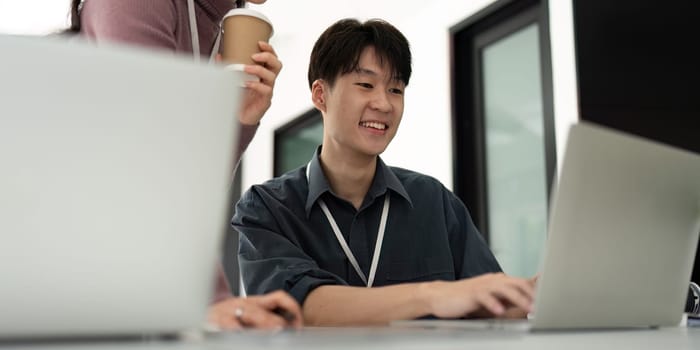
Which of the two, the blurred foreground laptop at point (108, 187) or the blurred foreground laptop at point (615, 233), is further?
the blurred foreground laptop at point (615, 233)

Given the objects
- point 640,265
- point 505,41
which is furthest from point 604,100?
point 640,265

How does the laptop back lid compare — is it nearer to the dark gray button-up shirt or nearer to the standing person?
the standing person

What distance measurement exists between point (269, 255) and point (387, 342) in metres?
0.85

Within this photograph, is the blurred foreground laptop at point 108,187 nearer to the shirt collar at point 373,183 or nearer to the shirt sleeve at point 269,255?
the shirt sleeve at point 269,255

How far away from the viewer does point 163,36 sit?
1021 millimetres

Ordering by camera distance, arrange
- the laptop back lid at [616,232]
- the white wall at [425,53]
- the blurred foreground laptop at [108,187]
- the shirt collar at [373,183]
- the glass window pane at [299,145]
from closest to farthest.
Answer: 1. the blurred foreground laptop at [108,187]
2. the laptop back lid at [616,232]
3. the shirt collar at [373,183]
4. the white wall at [425,53]
5. the glass window pane at [299,145]

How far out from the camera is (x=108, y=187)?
454 mm

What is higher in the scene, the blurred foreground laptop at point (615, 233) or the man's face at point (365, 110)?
the man's face at point (365, 110)

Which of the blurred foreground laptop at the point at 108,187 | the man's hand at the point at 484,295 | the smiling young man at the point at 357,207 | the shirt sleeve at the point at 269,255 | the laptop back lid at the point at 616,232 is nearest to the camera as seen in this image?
the blurred foreground laptop at the point at 108,187

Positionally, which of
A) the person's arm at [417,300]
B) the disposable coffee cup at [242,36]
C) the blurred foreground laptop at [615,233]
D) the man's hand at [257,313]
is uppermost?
the disposable coffee cup at [242,36]

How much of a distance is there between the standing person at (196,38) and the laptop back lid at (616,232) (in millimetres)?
296

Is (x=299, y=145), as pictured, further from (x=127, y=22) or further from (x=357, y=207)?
(x=127, y=22)

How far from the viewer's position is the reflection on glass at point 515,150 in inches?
120

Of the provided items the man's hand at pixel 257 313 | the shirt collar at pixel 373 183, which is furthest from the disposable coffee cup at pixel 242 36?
the shirt collar at pixel 373 183
